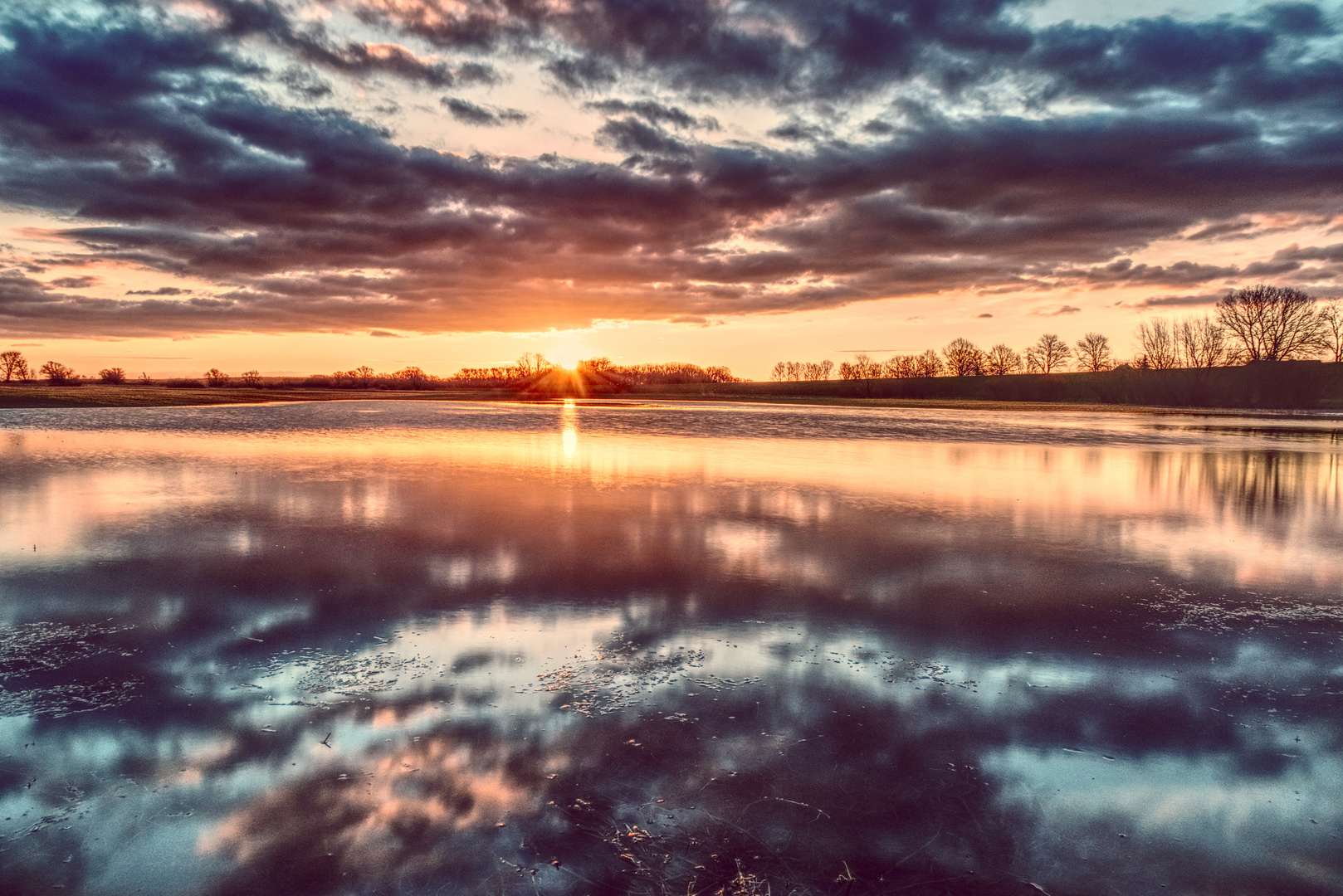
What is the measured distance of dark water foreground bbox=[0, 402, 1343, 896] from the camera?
3.74 meters

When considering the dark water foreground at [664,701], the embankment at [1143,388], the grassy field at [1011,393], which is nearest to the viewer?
the dark water foreground at [664,701]

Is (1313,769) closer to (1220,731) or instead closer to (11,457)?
(1220,731)

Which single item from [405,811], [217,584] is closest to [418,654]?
[405,811]

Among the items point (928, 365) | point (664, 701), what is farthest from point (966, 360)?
point (664, 701)

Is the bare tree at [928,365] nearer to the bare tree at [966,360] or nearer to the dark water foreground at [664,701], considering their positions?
the bare tree at [966,360]

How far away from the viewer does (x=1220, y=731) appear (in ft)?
16.9

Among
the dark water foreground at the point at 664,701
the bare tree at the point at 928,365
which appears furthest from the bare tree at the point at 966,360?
the dark water foreground at the point at 664,701

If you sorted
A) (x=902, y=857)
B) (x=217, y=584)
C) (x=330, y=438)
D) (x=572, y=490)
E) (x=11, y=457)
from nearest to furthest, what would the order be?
1. (x=902, y=857)
2. (x=217, y=584)
3. (x=572, y=490)
4. (x=11, y=457)
5. (x=330, y=438)

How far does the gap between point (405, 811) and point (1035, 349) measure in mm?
165451

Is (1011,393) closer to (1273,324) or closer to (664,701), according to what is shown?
(1273,324)

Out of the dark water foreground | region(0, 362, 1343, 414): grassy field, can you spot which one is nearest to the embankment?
region(0, 362, 1343, 414): grassy field

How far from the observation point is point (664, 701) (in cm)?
548

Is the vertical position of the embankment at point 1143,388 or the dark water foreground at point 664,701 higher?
the embankment at point 1143,388

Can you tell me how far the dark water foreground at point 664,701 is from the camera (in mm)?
3740
